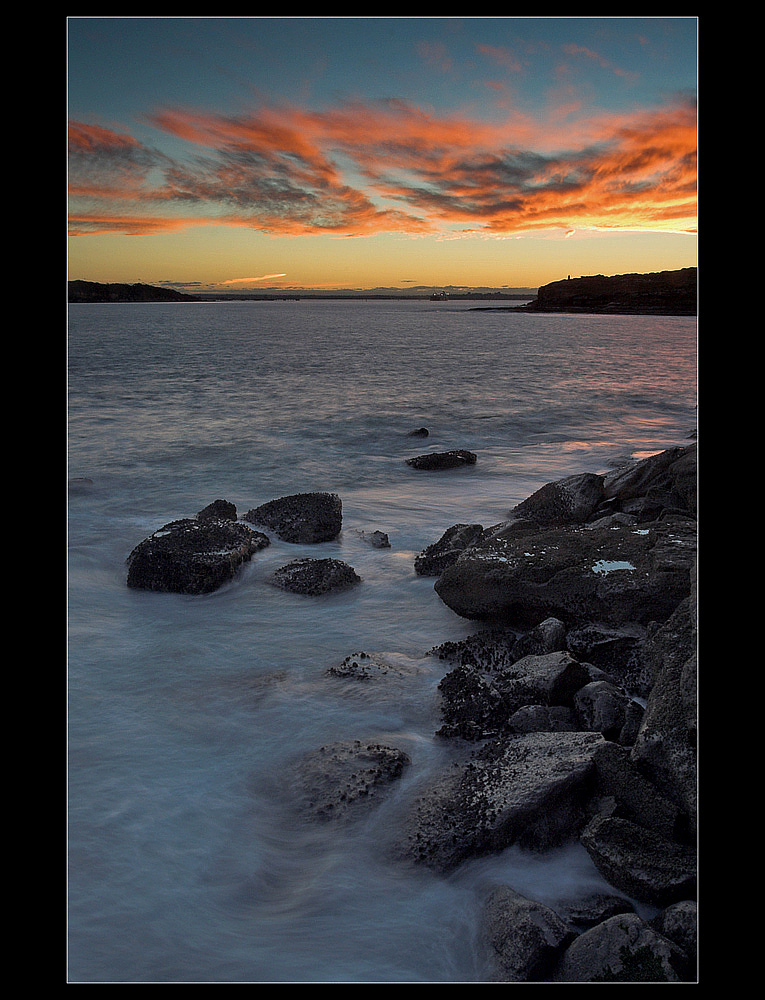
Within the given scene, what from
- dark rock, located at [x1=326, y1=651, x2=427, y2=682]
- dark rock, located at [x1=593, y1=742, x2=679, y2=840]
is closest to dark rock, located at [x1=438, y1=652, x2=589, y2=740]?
dark rock, located at [x1=326, y1=651, x2=427, y2=682]

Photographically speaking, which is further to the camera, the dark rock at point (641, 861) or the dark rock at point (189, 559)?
the dark rock at point (189, 559)

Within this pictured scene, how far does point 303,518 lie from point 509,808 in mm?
6472

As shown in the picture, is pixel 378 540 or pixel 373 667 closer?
pixel 373 667

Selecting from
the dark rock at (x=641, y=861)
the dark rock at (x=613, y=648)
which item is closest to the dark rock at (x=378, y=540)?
the dark rock at (x=613, y=648)

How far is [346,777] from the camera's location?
4.34m

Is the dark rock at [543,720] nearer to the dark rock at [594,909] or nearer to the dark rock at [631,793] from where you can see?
the dark rock at [631,793]

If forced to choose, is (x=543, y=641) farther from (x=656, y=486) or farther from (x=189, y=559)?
(x=189, y=559)

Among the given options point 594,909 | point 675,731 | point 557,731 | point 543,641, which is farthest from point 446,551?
point 594,909

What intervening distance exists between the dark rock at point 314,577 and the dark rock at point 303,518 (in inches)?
57.9

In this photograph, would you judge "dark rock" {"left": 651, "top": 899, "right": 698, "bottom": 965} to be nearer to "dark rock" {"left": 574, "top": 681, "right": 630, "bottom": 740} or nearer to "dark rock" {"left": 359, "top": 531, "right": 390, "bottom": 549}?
"dark rock" {"left": 574, "top": 681, "right": 630, "bottom": 740}

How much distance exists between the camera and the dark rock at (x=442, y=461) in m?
15.1

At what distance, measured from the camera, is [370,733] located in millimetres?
4934
